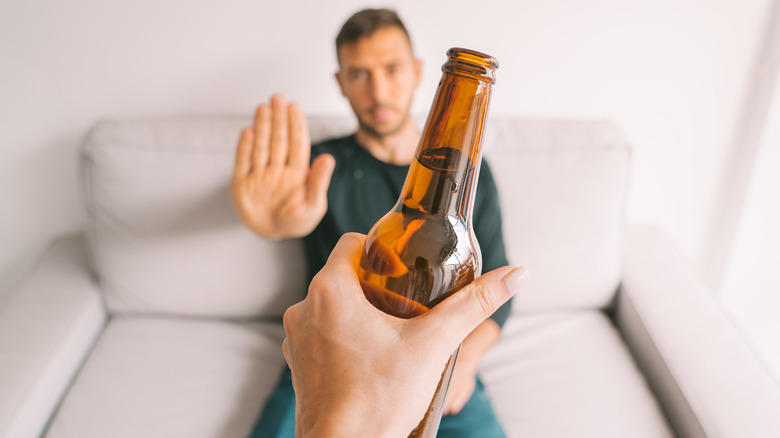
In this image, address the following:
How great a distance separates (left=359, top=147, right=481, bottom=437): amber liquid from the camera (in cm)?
44

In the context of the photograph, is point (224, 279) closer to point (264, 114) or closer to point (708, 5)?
point (264, 114)

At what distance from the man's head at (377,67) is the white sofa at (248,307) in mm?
179

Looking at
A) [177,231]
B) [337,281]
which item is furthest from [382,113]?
[337,281]

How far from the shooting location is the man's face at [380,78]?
103 centimetres

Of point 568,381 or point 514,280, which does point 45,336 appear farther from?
point 568,381

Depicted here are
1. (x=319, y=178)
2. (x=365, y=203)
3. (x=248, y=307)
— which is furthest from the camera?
(x=248, y=307)

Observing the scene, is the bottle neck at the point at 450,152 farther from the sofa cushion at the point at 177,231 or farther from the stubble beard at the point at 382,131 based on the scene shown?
the sofa cushion at the point at 177,231

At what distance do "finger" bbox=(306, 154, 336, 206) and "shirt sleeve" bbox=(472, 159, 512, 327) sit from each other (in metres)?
0.38

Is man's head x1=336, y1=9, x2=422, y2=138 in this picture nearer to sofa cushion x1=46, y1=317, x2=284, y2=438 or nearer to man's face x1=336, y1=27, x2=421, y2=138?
man's face x1=336, y1=27, x2=421, y2=138

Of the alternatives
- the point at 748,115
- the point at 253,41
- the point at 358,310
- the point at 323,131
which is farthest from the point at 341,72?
the point at 748,115

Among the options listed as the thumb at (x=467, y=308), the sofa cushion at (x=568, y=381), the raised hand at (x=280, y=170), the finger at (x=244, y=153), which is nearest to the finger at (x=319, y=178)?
the raised hand at (x=280, y=170)

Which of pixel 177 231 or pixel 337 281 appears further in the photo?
pixel 177 231

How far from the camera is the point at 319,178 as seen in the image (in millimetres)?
873

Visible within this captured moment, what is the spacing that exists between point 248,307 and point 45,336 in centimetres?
44
